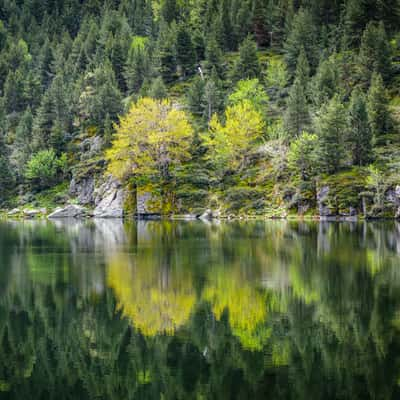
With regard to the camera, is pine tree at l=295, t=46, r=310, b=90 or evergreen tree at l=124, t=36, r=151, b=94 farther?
evergreen tree at l=124, t=36, r=151, b=94

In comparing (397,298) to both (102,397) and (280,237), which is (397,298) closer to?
(102,397)

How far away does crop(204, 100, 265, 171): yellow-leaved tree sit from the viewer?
93875 millimetres

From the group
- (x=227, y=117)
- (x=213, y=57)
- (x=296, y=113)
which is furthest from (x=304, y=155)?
(x=213, y=57)

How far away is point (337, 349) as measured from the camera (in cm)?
1631

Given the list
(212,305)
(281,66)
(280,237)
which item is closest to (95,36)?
(281,66)

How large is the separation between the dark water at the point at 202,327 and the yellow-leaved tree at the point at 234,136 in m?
58.2

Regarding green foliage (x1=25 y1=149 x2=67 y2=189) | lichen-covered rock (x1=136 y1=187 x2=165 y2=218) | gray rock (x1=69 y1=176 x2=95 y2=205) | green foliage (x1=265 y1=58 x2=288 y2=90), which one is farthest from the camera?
green foliage (x1=265 y1=58 x2=288 y2=90)

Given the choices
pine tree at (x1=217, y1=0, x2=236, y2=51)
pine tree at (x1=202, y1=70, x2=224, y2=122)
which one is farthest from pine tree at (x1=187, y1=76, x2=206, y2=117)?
pine tree at (x1=217, y1=0, x2=236, y2=51)

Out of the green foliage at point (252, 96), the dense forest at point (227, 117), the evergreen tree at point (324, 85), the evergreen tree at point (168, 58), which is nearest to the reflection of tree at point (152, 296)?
the dense forest at point (227, 117)

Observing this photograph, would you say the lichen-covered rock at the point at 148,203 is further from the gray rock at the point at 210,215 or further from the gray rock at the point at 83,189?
the gray rock at the point at 83,189

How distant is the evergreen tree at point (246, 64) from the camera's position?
120312mm

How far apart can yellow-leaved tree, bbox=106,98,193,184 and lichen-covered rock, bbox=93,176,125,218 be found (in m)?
3.39

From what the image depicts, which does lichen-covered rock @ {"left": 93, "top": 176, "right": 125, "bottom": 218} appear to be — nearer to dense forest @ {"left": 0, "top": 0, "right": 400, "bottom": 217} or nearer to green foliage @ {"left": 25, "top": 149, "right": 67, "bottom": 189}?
dense forest @ {"left": 0, "top": 0, "right": 400, "bottom": 217}

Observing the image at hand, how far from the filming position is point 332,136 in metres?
81.6
